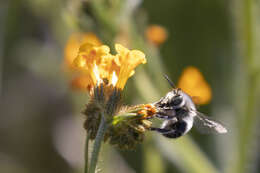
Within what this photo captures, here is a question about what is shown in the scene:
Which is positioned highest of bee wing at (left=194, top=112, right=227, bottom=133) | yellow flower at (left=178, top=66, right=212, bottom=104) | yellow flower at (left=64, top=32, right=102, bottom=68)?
yellow flower at (left=64, top=32, right=102, bottom=68)

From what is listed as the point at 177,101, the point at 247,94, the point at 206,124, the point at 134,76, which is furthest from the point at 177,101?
the point at 247,94

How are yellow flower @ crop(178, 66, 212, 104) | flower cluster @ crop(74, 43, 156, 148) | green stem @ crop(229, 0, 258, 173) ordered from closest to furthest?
1. flower cluster @ crop(74, 43, 156, 148)
2. yellow flower @ crop(178, 66, 212, 104)
3. green stem @ crop(229, 0, 258, 173)

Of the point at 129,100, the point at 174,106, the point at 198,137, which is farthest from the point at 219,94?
the point at 174,106

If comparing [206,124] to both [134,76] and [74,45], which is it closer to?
[134,76]

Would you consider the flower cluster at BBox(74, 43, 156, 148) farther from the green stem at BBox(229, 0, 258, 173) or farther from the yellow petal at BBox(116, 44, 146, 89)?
the green stem at BBox(229, 0, 258, 173)

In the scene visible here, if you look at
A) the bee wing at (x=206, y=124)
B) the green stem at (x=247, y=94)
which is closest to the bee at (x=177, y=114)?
the bee wing at (x=206, y=124)

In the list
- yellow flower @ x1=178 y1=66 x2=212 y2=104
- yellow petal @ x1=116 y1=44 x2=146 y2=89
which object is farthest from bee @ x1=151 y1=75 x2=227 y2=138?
yellow flower @ x1=178 y1=66 x2=212 y2=104

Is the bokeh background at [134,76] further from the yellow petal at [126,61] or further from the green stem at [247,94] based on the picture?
the yellow petal at [126,61]
